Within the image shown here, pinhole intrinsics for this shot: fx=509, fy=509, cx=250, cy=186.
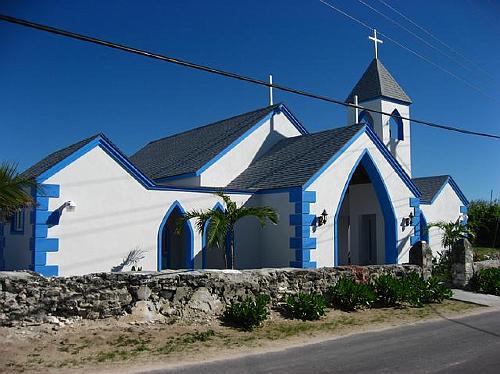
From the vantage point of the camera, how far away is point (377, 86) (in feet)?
81.8

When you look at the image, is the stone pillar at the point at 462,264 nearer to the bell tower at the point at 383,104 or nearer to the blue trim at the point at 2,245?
the bell tower at the point at 383,104

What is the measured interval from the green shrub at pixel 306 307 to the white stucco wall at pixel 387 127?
13602 mm

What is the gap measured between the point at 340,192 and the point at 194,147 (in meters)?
8.80

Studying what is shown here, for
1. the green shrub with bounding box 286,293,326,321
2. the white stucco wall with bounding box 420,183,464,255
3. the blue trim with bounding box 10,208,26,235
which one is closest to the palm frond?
the green shrub with bounding box 286,293,326,321

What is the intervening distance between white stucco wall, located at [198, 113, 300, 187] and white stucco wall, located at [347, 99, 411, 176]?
3.86 meters

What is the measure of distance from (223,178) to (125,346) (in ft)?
39.4

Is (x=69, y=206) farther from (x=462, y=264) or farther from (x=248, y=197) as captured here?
(x=462, y=264)

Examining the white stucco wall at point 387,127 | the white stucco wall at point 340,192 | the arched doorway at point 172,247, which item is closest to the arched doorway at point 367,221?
the white stucco wall at point 340,192

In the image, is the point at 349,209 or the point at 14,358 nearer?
the point at 14,358

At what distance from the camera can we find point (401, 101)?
2558 cm

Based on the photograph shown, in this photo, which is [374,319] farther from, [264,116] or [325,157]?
[264,116]

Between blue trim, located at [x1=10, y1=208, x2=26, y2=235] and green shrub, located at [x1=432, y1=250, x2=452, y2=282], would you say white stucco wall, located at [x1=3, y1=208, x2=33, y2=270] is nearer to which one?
blue trim, located at [x1=10, y1=208, x2=26, y2=235]

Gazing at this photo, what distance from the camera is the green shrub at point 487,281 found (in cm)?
1762

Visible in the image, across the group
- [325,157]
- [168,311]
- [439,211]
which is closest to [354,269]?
[325,157]
